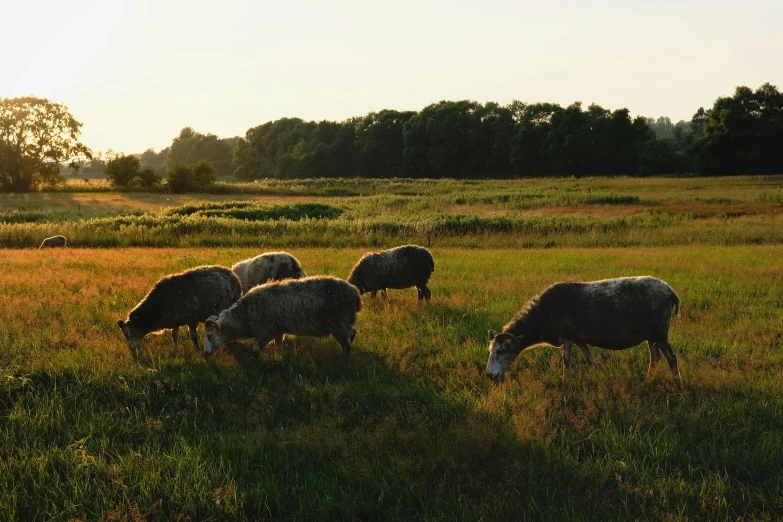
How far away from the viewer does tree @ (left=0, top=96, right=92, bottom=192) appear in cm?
7350

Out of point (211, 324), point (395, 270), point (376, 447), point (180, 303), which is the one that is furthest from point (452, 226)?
point (376, 447)

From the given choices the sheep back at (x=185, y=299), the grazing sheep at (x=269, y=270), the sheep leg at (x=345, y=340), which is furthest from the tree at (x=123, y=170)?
the sheep leg at (x=345, y=340)

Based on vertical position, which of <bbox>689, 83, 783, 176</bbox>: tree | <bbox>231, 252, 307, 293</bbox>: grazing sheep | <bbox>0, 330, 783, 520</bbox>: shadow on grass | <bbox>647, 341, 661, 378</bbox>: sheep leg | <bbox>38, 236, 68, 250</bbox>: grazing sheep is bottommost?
<bbox>0, 330, 783, 520</bbox>: shadow on grass

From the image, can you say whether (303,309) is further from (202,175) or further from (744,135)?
(744,135)

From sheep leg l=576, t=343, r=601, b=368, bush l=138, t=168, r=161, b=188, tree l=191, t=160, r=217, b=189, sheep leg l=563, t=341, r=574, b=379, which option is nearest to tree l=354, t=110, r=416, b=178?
tree l=191, t=160, r=217, b=189

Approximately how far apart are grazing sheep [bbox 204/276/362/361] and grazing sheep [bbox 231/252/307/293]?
373 centimetres

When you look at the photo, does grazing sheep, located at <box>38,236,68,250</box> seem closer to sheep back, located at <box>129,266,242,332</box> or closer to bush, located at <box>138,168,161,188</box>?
sheep back, located at <box>129,266,242,332</box>

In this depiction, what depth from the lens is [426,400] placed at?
7.75m

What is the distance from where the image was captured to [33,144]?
2965 inches

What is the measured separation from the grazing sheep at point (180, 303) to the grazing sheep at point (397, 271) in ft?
13.6

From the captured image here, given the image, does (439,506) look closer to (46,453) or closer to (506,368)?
(506,368)

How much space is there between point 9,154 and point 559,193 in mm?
67655

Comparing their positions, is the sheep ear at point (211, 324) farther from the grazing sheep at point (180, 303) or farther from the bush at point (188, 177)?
the bush at point (188, 177)

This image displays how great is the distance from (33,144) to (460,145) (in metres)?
72.7
